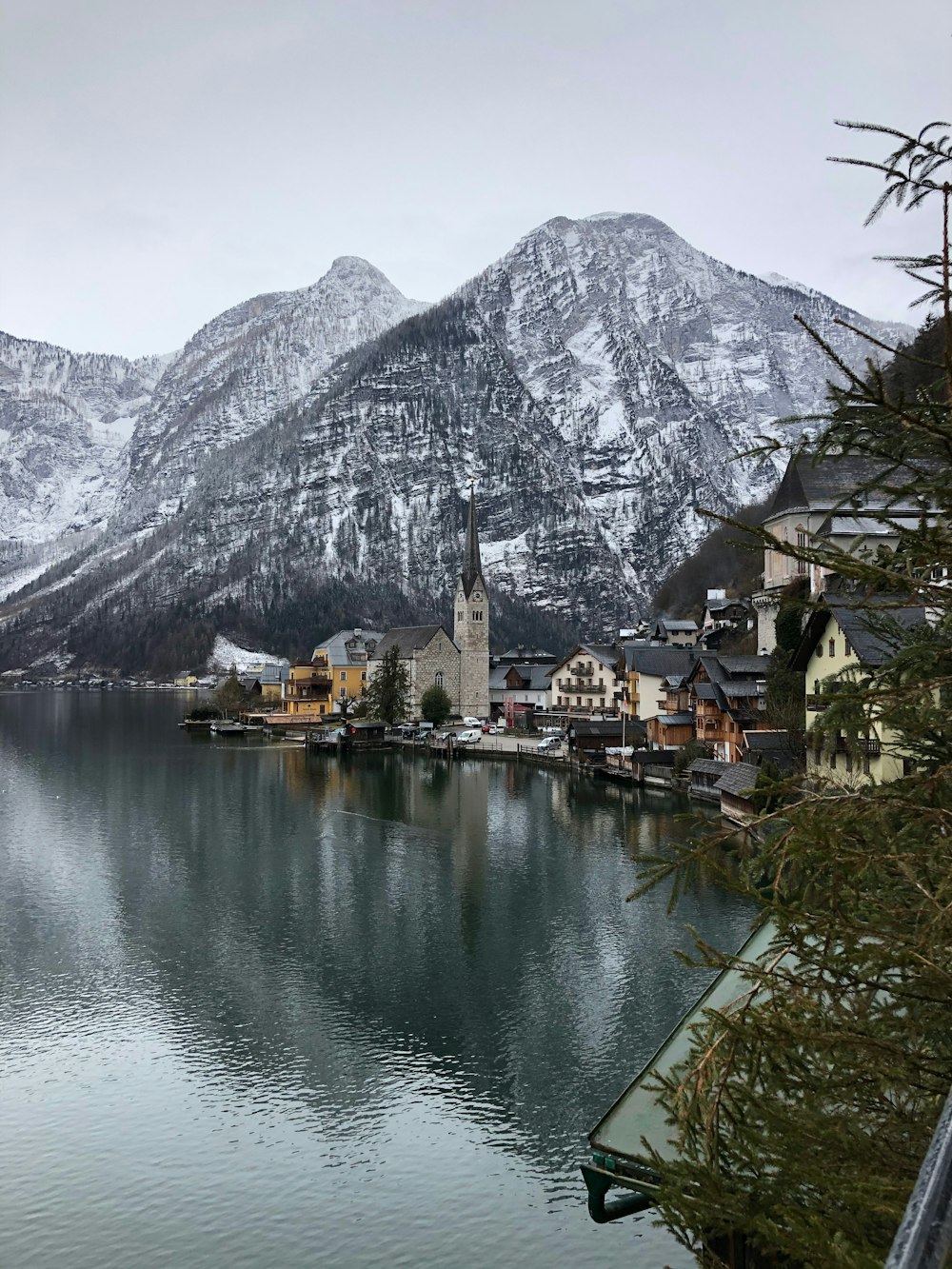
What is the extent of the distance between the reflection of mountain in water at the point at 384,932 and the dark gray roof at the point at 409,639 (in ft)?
129

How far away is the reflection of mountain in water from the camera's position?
1634cm

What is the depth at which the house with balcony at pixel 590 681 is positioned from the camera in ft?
233

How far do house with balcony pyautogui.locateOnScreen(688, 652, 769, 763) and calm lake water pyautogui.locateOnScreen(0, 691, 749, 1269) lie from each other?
9.58 metres

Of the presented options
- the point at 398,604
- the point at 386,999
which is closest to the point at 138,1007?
the point at 386,999

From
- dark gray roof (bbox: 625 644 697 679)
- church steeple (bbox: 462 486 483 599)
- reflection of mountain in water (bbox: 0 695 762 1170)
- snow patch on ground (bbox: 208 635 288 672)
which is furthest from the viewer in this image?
snow patch on ground (bbox: 208 635 288 672)

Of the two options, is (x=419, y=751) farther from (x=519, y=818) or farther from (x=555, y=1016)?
(x=555, y=1016)

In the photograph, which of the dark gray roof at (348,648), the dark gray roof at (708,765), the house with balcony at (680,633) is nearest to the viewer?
the dark gray roof at (708,765)

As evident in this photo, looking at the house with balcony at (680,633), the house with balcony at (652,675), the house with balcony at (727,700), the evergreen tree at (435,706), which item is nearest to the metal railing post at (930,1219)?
the house with balcony at (727,700)

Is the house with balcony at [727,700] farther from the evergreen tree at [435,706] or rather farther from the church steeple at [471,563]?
the church steeple at [471,563]

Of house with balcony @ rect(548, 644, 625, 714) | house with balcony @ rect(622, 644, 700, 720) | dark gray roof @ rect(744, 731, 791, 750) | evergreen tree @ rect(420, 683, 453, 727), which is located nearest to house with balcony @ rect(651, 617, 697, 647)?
house with balcony @ rect(548, 644, 625, 714)

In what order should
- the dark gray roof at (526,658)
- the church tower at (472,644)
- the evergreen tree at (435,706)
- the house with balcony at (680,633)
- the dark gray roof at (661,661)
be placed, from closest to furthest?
1. the dark gray roof at (661,661)
2. the house with balcony at (680,633)
3. the evergreen tree at (435,706)
4. the church tower at (472,644)
5. the dark gray roof at (526,658)

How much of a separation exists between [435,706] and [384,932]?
57931 mm

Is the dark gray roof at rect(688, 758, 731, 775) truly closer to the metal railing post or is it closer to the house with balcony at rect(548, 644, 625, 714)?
the house with balcony at rect(548, 644, 625, 714)

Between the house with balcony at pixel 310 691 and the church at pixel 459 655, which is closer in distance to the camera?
the church at pixel 459 655
